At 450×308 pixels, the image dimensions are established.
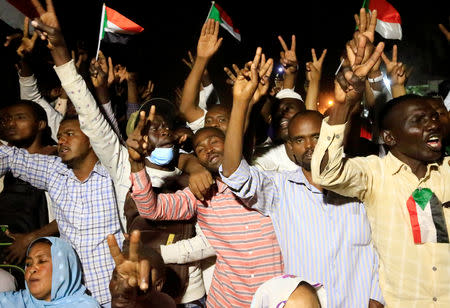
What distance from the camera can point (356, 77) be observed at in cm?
192

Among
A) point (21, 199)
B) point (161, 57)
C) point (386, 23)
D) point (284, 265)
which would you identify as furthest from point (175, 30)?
point (284, 265)

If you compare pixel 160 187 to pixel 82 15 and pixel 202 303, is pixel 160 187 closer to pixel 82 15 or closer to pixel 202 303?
pixel 202 303

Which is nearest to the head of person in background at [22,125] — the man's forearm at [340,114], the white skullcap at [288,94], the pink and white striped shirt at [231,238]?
the pink and white striped shirt at [231,238]

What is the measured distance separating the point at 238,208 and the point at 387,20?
334 centimetres

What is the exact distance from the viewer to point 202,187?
2453 millimetres

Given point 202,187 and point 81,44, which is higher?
point 81,44

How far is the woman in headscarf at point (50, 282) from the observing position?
257 centimetres

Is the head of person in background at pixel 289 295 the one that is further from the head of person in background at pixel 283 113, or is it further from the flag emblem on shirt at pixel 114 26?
the flag emblem on shirt at pixel 114 26

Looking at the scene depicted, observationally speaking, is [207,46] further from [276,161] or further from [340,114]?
[340,114]

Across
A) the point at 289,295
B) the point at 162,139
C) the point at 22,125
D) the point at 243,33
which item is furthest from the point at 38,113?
the point at 243,33

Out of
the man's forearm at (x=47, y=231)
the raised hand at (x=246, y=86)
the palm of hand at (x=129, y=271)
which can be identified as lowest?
the man's forearm at (x=47, y=231)

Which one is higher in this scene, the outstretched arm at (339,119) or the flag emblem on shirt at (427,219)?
the outstretched arm at (339,119)

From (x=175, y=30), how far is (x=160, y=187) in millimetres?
6494

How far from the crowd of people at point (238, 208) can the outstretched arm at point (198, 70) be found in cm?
28
